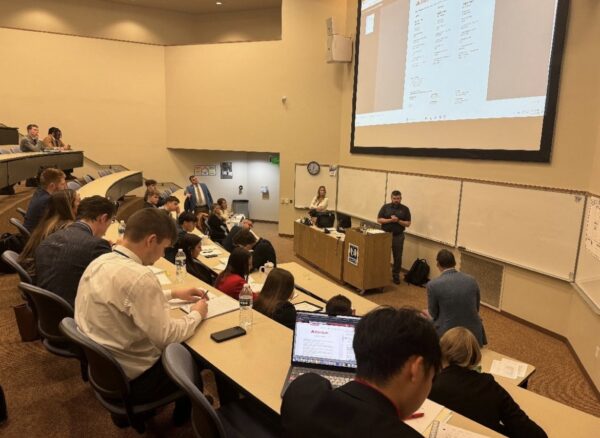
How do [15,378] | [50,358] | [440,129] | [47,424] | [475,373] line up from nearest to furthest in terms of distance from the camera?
[475,373], [47,424], [15,378], [50,358], [440,129]

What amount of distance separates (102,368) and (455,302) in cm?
253

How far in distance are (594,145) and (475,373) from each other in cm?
350

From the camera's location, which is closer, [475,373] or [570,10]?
[475,373]

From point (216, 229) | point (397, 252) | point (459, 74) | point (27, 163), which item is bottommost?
point (397, 252)

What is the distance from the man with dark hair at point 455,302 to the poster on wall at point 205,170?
9.27m

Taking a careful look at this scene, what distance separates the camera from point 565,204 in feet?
15.0

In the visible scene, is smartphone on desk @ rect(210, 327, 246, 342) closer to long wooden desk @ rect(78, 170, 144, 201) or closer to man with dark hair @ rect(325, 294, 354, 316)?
man with dark hair @ rect(325, 294, 354, 316)

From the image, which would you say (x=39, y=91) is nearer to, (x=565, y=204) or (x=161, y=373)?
(x=161, y=373)

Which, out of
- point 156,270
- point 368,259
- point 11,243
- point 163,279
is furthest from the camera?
point 368,259

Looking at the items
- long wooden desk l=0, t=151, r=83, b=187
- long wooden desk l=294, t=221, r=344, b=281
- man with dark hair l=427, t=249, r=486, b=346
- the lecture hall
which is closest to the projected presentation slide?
the lecture hall

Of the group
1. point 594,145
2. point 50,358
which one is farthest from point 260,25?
point 50,358

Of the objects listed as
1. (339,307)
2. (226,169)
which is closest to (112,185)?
(226,169)

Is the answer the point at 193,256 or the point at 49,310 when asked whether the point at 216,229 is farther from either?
the point at 49,310

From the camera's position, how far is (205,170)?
1173 cm
